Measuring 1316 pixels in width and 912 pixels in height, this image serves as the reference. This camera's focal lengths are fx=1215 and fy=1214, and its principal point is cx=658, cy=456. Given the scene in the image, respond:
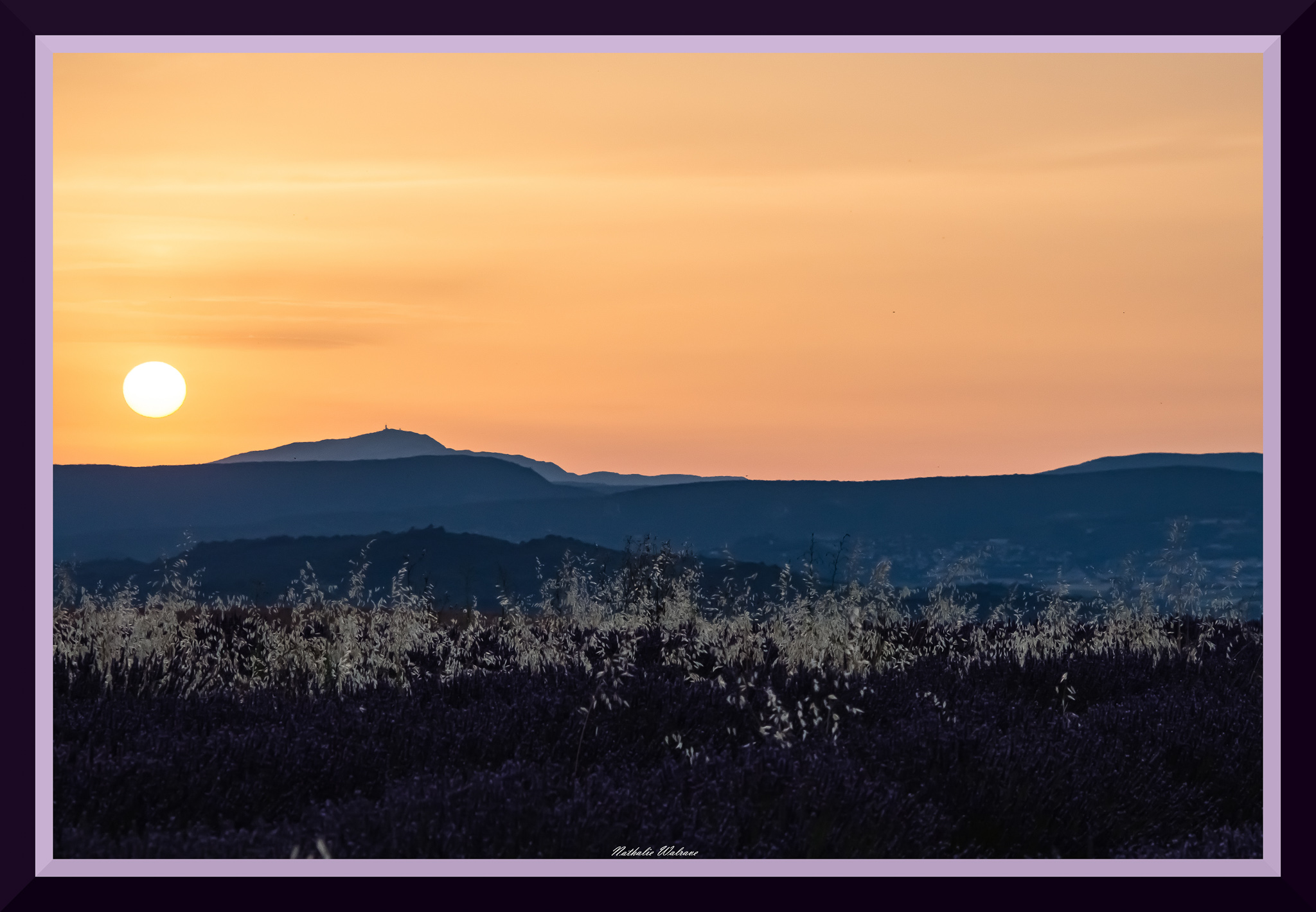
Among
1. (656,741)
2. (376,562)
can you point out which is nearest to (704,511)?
(376,562)

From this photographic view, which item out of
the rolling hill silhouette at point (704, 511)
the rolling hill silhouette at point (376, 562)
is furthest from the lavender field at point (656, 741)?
the rolling hill silhouette at point (704, 511)

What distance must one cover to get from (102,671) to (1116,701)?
Answer: 5.08 m

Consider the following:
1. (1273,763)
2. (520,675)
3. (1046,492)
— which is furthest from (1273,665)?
(1046,492)

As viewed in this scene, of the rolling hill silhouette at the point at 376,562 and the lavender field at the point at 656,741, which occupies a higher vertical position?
the lavender field at the point at 656,741

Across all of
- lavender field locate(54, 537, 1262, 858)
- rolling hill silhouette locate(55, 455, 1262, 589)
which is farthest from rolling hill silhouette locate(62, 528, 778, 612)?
lavender field locate(54, 537, 1262, 858)

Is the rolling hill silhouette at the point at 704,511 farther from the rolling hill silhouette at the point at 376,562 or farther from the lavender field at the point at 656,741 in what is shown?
the lavender field at the point at 656,741

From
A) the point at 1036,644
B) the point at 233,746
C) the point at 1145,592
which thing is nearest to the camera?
the point at 233,746

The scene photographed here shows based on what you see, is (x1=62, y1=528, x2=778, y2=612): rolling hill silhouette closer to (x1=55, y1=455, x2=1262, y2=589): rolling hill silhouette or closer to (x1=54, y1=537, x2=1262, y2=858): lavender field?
(x1=55, y1=455, x2=1262, y2=589): rolling hill silhouette

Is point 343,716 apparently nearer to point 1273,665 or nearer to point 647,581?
point 1273,665

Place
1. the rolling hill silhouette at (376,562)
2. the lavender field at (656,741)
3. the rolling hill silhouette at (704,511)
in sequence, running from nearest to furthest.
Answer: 1. the lavender field at (656,741)
2. the rolling hill silhouette at (376,562)
3. the rolling hill silhouette at (704,511)

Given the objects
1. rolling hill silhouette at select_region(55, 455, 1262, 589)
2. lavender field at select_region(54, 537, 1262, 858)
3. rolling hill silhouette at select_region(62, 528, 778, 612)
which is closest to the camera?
lavender field at select_region(54, 537, 1262, 858)

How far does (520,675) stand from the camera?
5.93 meters

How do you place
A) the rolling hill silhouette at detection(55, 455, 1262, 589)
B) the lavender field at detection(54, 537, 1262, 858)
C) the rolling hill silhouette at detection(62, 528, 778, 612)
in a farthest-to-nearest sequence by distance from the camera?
1. the rolling hill silhouette at detection(55, 455, 1262, 589)
2. the rolling hill silhouette at detection(62, 528, 778, 612)
3. the lavender field at detection(54, 537, 1262, 858)
